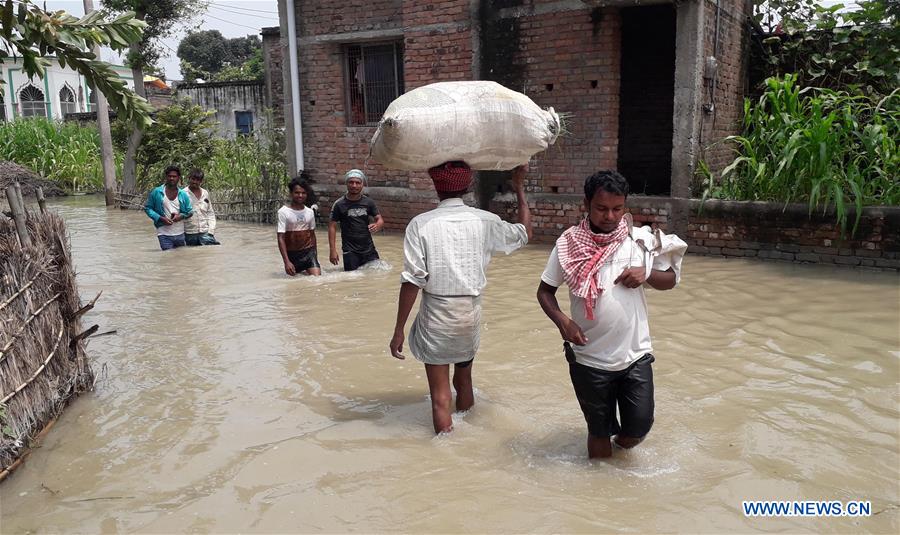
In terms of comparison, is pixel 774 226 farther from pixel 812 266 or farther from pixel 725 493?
pixel 725 493

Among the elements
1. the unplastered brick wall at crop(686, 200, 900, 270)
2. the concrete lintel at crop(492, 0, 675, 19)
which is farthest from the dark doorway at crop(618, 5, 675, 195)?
the unplastered brick wall at crop(686, 200, 900, 270)

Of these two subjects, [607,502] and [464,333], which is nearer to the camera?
[607,502]

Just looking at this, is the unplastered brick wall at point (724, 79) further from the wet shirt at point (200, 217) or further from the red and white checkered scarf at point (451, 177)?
the wet shirt at point (200, 217)

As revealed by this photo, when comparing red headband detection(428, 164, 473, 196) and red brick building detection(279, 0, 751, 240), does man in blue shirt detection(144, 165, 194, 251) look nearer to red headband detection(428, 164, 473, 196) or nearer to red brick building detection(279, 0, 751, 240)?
red brick building detection(279, 0, 751, 240)

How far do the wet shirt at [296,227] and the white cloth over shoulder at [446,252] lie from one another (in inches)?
162

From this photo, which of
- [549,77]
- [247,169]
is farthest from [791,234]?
[247,169]

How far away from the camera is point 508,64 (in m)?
9.93

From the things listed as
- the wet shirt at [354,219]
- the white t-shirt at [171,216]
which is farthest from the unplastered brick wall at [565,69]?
the white t-shirt at [171,216]

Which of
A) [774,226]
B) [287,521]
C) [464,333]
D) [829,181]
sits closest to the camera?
[287,521]

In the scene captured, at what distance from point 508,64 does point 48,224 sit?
681cm

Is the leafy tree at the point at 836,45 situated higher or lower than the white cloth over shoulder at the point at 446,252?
higher

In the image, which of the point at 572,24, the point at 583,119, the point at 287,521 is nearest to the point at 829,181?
the point at 583,119

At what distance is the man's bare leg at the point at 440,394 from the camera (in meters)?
3.86

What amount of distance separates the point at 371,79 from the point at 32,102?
28277 mm
